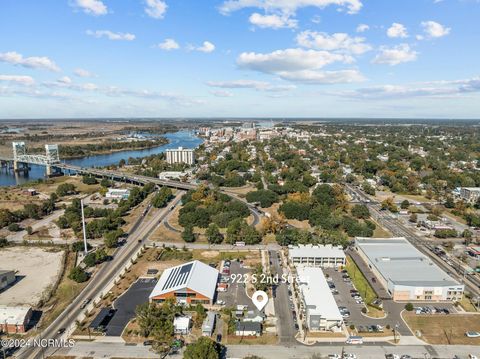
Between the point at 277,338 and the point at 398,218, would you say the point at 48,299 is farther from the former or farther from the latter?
the point at 398,218

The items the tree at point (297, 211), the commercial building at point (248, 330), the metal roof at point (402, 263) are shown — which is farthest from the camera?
the tree at point (297, 211)

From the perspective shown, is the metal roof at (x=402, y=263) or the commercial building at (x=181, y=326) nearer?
the commercial building at (x=181, y=326)

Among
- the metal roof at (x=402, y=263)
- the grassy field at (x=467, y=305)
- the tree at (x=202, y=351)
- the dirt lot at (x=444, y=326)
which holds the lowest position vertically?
the dirt lot at (x=444, y=326)

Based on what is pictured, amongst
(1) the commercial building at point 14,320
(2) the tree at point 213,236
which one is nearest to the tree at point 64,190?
(2) the tree at point 213,236

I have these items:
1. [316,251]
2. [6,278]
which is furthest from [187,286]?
[6,278]

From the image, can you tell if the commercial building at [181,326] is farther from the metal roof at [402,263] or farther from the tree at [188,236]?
the metal roof at [402,263]

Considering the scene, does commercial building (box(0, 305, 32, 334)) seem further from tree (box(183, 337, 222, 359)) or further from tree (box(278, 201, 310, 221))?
tree (box(278, 201, 310, 221))

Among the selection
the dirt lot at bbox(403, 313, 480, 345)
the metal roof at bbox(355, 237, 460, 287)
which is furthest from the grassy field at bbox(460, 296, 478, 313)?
the metal roof at bbox(355, 237, 460, 287)
